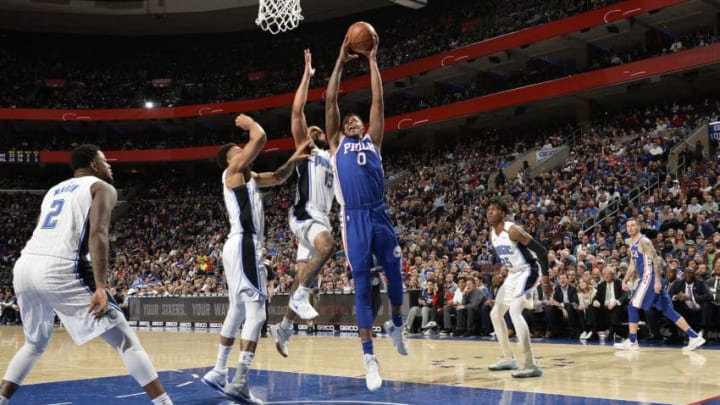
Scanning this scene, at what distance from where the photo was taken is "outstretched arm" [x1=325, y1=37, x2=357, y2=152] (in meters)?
5.77

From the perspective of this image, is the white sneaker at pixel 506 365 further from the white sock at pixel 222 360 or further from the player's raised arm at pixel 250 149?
the player's raised arm at pixel 250 149

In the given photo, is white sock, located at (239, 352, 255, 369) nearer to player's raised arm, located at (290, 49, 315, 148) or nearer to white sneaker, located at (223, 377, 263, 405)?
white sneaker, located at (223, 377, 263, 405)

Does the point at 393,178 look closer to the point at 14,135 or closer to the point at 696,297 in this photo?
the point at 696,297

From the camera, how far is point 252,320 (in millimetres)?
5520

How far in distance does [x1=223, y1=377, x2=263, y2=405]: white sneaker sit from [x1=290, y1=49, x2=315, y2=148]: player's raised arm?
6.99ft

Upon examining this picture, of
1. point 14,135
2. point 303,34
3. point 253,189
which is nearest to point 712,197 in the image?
point 253,189

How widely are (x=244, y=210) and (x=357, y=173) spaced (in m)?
0.99

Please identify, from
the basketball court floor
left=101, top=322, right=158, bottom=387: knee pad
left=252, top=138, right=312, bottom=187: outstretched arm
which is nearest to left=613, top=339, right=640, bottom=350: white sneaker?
the basketball court floor

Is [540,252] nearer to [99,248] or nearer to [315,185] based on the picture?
[315,185]

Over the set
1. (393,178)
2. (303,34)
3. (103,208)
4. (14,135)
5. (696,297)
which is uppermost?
(303,34)

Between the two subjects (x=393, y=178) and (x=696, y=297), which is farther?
(x=393, y=178)

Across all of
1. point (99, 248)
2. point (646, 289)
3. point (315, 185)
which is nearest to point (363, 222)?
point (315, 185)

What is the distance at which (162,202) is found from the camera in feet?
115

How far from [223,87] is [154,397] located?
3267 cm
